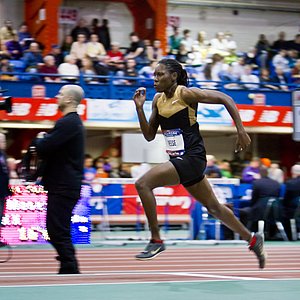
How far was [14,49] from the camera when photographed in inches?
893

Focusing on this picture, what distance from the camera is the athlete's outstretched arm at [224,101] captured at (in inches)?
293

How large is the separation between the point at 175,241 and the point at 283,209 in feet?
9.49

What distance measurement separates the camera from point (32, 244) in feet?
46.9

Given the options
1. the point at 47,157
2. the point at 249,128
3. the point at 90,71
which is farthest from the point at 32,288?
the point at 249,128

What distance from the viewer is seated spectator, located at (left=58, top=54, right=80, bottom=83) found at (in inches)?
878

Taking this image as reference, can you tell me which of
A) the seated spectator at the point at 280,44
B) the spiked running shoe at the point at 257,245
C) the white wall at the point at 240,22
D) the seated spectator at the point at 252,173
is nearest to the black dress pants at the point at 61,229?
the spiked running shoe at the point at 257,245

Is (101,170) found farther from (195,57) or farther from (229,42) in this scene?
(229,42)

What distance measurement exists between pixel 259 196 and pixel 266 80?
395 inches

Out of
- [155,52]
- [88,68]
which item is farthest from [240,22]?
[88,68]

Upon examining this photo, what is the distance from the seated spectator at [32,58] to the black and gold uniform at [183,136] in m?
15.0

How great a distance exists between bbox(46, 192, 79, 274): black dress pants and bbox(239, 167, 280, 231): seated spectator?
8762 mm

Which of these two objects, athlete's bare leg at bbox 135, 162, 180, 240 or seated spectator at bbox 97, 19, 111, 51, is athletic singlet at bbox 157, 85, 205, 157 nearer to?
athlete's bare leg at bbox 135, 162, 180, 240

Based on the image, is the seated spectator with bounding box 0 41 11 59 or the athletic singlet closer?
the athletic singlet

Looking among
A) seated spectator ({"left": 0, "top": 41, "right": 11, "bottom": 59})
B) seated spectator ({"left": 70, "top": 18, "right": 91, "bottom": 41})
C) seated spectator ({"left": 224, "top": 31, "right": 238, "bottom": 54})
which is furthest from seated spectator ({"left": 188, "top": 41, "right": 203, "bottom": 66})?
seated spectator ({"left": 0, "top": 41, "right": 11, "bottom": 59})
